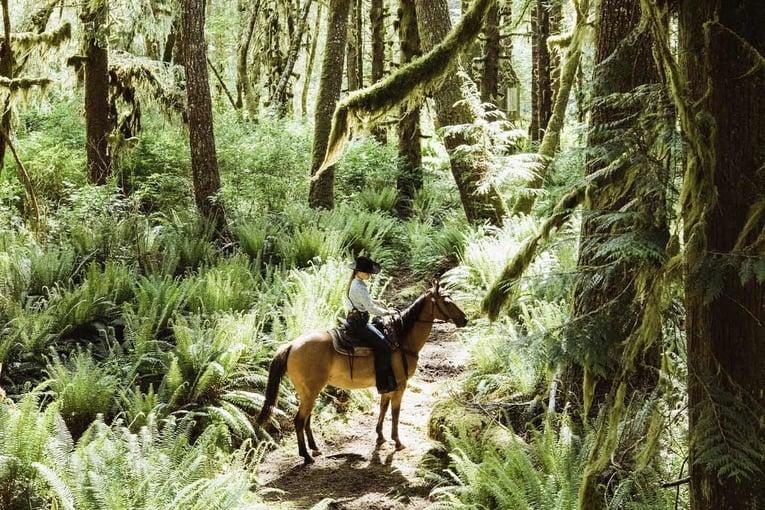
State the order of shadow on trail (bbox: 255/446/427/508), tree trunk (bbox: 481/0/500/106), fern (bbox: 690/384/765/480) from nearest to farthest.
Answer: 1. fern (bbox: 690/384/765/480)
2. shadow on trail (bbox: 255/446/427/508)
3. tree trunk (bbox: 481/0/500/106)

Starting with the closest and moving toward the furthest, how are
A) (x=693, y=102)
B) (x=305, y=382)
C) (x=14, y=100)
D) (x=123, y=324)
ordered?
(x=693, y=102), (x=305, y=382), (x=123, y=324), (x=14, y=100)

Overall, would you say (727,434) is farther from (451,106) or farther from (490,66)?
(490,66)

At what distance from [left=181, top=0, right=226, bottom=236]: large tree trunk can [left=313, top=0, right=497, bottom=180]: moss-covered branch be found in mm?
6990

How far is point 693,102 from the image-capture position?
2730 mm

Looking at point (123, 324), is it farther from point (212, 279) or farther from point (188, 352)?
point (188, 352)

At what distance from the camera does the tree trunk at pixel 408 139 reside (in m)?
15.8

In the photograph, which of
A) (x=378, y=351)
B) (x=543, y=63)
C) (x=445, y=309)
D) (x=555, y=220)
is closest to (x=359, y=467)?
(x=378, y=351)

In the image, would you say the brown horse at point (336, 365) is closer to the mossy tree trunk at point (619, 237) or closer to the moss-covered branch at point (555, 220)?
the moss-covered branch at point (555, 220)

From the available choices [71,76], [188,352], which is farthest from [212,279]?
[71,76]

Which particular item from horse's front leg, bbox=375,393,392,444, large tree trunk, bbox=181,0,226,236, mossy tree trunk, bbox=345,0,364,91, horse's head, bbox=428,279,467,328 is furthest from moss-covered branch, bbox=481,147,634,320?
mossy tree trunk, bbox=345,0,364,91

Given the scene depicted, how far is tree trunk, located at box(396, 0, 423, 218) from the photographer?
622 inches

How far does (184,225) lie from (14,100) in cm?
325

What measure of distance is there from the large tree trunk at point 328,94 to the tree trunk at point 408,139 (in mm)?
2029

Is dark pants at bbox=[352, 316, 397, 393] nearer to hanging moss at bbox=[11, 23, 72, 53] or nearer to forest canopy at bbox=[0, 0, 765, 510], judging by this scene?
forest canopy at bbox=[0, 0, 765, 510]
